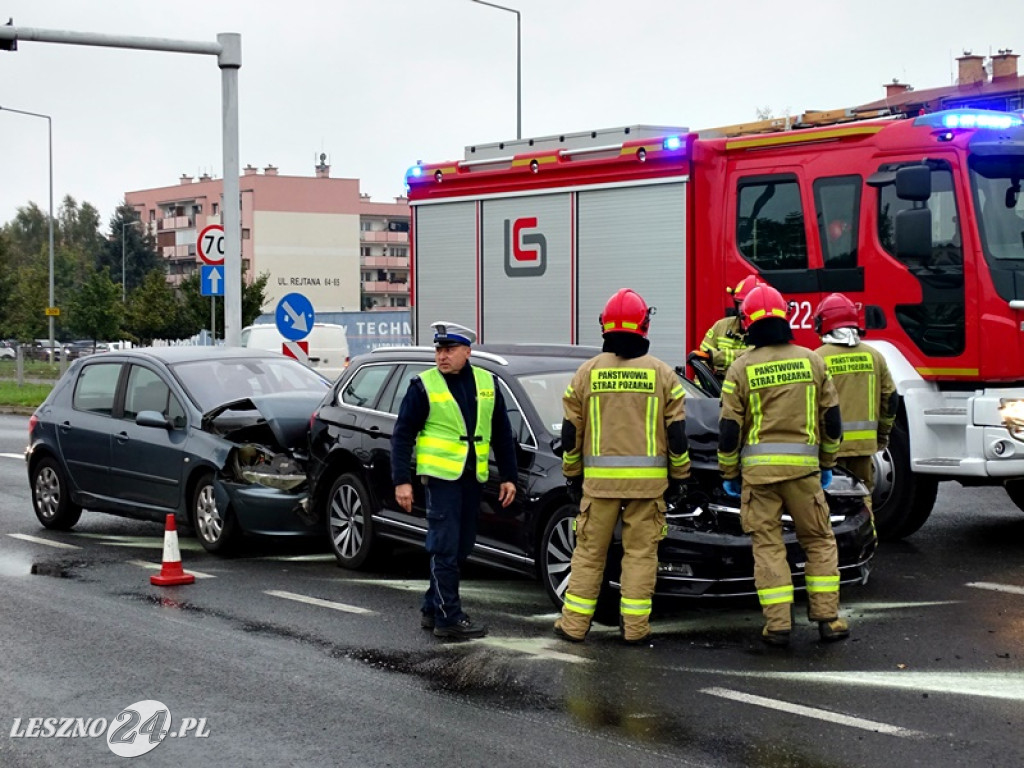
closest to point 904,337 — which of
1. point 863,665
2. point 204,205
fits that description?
point 863,665

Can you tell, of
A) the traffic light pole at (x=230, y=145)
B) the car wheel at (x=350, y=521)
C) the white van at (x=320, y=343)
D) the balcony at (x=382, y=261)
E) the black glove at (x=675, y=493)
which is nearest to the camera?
the black glove at (x=675, y=493)

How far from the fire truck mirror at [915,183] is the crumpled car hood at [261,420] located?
15.5 ft

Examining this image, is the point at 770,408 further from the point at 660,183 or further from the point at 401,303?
the point at 401,303

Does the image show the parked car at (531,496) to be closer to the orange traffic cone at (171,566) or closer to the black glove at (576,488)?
the black glove at (576,488)

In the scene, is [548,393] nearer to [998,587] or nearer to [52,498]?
[998,587]

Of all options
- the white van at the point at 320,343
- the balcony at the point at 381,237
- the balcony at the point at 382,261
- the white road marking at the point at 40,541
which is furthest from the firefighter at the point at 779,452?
the balcony at the point at 381,237

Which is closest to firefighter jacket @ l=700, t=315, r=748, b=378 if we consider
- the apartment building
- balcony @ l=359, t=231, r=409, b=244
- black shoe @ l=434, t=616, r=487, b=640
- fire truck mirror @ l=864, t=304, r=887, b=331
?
fire truck mirror @ l=864, t=304, r=887, b=331

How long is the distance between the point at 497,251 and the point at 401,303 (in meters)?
109

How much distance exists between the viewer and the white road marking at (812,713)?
5652mm

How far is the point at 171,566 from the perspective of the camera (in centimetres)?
921

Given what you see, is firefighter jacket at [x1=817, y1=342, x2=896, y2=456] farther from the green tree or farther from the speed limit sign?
the green tree

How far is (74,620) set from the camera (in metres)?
8.14

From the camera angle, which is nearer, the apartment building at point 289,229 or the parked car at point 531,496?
the parked car at point 531,496

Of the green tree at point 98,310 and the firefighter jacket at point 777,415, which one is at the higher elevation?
the green tree at point 98,310
